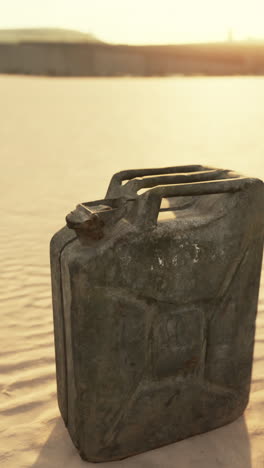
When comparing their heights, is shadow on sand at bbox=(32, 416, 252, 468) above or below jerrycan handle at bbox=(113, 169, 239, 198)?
below

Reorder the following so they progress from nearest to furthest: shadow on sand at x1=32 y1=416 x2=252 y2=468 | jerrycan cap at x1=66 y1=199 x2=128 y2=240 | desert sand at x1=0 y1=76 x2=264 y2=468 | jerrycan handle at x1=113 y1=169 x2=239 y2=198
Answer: jerrycan cap at x1=66 y1=199 x2=128 y2=240
jerrycan handle at x1=113 y1=169 x2=239 y2=198
shadow on sand at x1=32 y1=416 x2=252 y2=468
desert sand at x1=0 y1=76 x2=264 y2=468

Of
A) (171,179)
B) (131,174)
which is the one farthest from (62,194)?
(171,179)

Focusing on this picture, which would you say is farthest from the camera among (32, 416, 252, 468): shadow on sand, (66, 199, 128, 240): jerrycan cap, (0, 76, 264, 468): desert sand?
(0, 76, 264, 468): desert sand

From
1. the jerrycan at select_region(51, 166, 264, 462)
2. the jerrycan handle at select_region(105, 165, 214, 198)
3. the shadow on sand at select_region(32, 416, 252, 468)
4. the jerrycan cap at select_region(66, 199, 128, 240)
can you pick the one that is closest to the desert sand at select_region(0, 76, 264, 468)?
the shadow on sand at select_region(32, 416, 252, 468)

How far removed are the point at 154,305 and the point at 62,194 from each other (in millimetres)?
5301

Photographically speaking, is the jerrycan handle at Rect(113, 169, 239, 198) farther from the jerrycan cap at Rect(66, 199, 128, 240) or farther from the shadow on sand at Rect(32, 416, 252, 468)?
the shadow on sand at Rect(32, 416, 252, 468)

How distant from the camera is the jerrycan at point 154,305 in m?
2.17

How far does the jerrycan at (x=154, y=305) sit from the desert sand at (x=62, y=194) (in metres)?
0.20

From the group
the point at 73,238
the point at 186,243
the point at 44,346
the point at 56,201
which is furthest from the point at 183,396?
the point at 56,201

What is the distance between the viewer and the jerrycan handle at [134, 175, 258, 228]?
216cm

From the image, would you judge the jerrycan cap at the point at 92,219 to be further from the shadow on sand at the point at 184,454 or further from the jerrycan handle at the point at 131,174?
the shadow on sand at the point at 184,454

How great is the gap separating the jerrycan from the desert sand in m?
0.20

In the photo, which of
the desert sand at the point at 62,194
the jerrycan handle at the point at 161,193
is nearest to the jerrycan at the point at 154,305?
the jerrycan handle at the point at 161,193

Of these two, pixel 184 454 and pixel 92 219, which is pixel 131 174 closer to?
pixel 92 219
